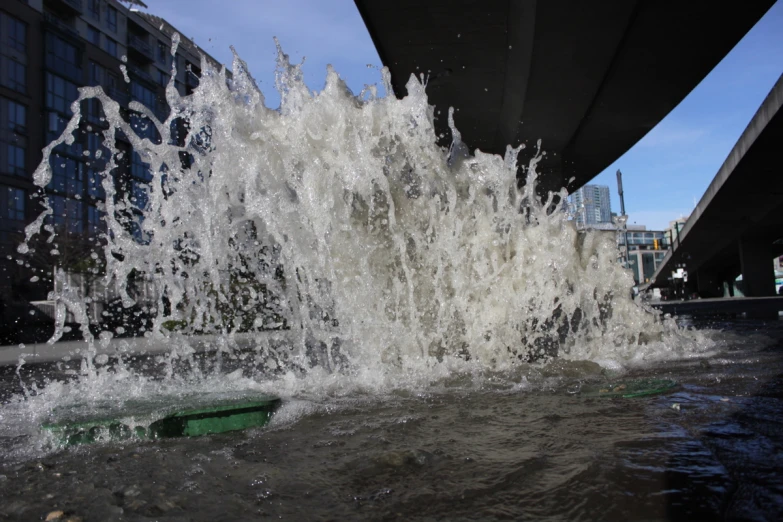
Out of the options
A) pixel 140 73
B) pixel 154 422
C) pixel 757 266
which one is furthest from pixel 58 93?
pixel 757 266

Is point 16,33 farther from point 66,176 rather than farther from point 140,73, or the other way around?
point 140,73

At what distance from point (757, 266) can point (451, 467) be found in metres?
43.4

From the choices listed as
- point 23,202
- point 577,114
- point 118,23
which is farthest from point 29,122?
point 577,114

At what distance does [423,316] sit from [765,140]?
16053mm

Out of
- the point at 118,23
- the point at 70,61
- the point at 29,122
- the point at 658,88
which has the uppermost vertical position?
the point at 118,23

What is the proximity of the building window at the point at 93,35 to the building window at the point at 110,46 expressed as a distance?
60cm

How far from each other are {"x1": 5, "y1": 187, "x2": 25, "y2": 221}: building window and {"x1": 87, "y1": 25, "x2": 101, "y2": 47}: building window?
13828mm

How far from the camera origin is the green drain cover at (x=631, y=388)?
370 centimetres

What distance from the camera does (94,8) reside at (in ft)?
136

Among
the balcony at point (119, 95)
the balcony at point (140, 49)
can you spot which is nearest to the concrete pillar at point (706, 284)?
the balcony at point (119, 95)

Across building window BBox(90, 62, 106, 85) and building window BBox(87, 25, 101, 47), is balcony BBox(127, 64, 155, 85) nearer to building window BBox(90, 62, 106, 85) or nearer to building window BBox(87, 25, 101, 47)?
building window BBox(90, 62, 106, 85)

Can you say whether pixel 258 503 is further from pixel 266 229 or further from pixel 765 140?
pixel 765 140

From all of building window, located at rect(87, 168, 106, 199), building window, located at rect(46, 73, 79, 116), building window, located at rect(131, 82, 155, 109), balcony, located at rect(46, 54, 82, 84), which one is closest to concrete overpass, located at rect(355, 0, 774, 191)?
building window, located at rect(46, 73, 79, 116)

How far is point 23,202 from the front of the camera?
1310 inches
